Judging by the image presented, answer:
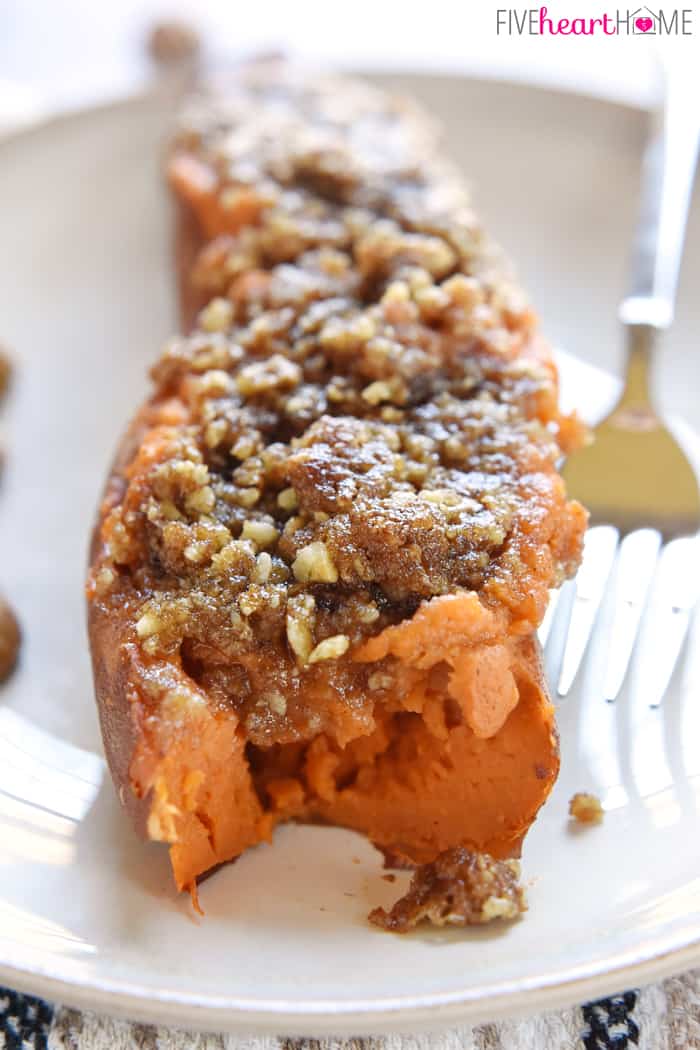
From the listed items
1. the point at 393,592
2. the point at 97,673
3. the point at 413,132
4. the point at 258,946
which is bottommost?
the point at 258,946

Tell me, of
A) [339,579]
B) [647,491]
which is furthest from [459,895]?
[647,491]

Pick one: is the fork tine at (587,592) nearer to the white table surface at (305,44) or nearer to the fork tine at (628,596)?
the fork tine at (628,596)

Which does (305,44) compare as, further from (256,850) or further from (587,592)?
(256,850)

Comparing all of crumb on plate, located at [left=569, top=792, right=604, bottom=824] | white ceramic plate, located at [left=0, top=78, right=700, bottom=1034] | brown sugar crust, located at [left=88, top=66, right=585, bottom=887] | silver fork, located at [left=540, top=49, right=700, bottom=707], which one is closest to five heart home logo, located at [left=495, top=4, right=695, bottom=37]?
silver fork, located at [left=540, top=49, right=700, bottom=707]

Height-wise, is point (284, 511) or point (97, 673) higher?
point (284, 511)

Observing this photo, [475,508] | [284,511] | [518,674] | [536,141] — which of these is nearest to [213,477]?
[284,511]

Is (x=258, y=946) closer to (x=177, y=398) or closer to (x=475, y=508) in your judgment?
(x=475, y=508)

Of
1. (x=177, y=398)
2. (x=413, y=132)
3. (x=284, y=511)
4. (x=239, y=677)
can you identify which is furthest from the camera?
(x=413, y=132)
